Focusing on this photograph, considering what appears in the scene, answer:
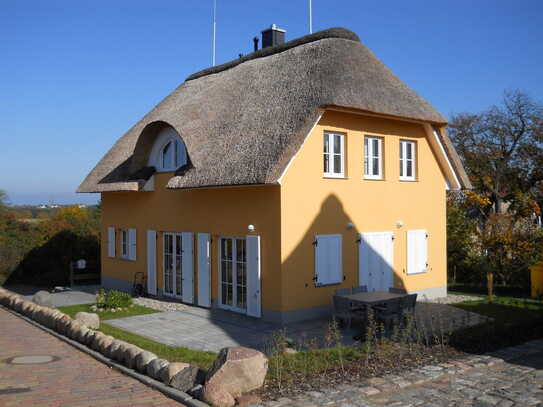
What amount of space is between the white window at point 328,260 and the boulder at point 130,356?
16.6 feet

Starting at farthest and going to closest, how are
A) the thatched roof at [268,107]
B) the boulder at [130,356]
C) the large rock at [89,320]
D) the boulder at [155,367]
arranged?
the thatched roof at [268,107]
the large rock at [89,320]
the boulder at [130,356]
the boulder at [155,367]

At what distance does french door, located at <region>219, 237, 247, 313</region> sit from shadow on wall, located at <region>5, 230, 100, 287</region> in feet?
34.2

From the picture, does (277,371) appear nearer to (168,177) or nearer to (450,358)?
(450,358)

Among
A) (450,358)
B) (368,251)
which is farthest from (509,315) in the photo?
(450,358)

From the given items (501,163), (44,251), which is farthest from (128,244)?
(501,163)

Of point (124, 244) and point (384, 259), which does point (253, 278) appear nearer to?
point (384, 259)

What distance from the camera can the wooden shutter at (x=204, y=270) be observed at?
1382 cm

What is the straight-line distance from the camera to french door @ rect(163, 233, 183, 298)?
15219mm

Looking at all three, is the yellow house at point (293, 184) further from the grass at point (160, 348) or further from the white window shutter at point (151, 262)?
the grass at point (160, 348)

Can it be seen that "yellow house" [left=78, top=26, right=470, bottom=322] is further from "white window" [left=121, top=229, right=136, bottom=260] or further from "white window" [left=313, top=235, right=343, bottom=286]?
"white window" [left=121, top=229, right=136, bottom=260]

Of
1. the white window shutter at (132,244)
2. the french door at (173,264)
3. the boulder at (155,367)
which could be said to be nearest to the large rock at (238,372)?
the boulder at (155,367)

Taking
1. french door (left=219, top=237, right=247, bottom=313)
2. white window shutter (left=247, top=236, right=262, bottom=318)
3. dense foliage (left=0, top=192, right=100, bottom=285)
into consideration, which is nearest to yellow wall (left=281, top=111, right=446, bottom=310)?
white window shutter (left=247, top=236, right=262, bottom=318)

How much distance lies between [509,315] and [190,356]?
7.33 meters

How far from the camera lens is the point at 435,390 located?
7.02m
